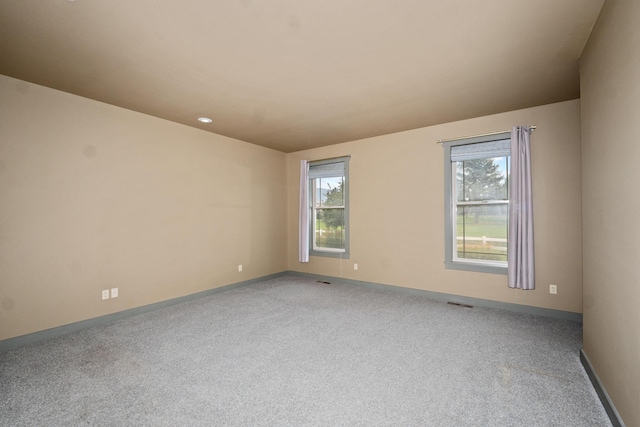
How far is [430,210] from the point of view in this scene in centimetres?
448

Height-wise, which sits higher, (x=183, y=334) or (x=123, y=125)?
(x=123, y=125)

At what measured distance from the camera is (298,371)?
2.32 m

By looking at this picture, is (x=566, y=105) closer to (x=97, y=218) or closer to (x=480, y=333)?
(x=480, y=333)

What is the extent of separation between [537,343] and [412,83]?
2.83m

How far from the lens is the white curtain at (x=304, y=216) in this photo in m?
5.74

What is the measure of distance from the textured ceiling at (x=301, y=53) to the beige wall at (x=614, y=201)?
0.39 metres

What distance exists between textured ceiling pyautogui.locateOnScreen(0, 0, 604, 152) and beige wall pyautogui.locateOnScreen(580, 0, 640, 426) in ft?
1.27

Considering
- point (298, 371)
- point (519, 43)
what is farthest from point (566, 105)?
point (298, 371)

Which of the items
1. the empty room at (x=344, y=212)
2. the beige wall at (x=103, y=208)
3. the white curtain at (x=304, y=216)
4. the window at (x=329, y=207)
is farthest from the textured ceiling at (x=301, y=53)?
the white curtain at (x=304, y=216)

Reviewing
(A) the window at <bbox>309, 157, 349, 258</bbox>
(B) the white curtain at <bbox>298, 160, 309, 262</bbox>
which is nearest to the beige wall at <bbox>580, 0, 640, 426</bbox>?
(A) the window at <bbox>309, 157, 349, 258</bbox>

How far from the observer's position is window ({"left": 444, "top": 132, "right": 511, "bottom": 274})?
4020mm

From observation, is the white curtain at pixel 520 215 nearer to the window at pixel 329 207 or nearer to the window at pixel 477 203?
the window at pixel 477 203

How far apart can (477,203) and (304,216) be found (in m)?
2.99

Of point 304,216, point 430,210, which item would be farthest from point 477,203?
point 304,216
